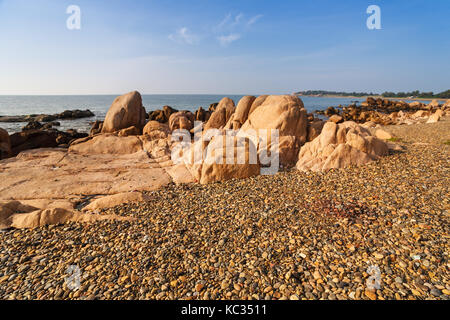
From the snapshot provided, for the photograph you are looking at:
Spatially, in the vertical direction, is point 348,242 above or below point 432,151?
below

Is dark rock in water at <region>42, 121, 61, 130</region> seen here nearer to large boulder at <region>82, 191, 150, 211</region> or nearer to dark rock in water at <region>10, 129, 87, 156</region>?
dark rock in water at <region>10, 129, 87, 156</region>

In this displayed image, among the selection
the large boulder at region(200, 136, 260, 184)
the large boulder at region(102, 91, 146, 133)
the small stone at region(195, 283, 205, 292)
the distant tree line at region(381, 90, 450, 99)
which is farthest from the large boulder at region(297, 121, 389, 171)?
the distant tree line at region(381, 90, 450, 99)

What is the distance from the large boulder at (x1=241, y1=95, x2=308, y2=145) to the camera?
14180 mm

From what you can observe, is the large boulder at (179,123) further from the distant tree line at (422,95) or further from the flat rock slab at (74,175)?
the distant tree line at (422,95)

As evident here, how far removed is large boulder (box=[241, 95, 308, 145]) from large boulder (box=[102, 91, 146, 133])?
13.9m

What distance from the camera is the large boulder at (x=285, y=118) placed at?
14180mm

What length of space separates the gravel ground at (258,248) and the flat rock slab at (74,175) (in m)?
3.27

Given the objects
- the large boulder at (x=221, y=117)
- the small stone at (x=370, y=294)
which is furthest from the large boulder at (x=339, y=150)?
the large boulder at (x=221, y=117)

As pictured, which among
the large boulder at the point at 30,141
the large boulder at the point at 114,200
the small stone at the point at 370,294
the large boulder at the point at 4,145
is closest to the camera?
the small stone at the point at 370,294

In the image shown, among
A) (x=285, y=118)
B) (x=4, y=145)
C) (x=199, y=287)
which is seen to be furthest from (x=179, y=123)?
(x=199, y=287)

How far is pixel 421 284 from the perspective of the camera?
4.23 m

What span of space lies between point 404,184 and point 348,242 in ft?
16.6

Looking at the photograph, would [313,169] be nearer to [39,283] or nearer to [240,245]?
[240,245]
